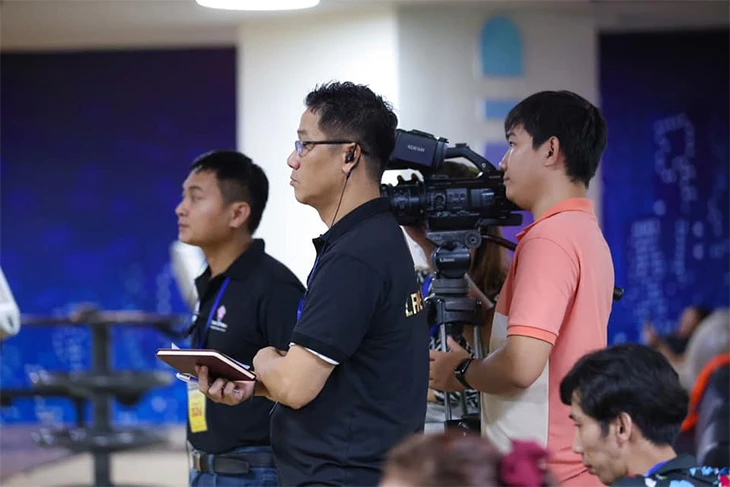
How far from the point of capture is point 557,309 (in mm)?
2580

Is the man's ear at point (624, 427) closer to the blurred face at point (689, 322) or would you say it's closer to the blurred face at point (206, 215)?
the blurred face at point (206, 215)

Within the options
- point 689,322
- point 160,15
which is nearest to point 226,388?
point 160,15

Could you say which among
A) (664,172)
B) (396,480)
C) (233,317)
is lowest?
(396,480)

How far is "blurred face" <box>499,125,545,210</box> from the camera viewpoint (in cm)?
274

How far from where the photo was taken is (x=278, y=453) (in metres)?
2.49

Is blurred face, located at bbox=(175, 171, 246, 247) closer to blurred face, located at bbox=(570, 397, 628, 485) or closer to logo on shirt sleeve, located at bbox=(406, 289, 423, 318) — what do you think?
logo on shirt sleeve, located at bbox=(406, 289, 423, 318)

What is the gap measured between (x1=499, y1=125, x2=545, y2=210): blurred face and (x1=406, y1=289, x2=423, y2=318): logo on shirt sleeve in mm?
401

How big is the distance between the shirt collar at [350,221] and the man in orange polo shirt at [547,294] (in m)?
0.38

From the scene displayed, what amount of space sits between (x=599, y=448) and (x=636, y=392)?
13cm

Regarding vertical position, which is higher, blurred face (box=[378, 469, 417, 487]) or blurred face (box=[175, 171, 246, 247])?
blurred face (box=[175, 171, 246, 247])

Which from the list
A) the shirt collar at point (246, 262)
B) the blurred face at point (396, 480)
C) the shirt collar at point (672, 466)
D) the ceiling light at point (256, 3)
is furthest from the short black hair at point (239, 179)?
the blurred face at point (396, 480)

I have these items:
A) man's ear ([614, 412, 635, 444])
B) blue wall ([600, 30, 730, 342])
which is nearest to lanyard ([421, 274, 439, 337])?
man's ear ([614, 412, 635, 444])

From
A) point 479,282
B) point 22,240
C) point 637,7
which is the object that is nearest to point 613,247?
point 637,7

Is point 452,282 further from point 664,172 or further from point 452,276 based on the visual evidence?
point 664,172
